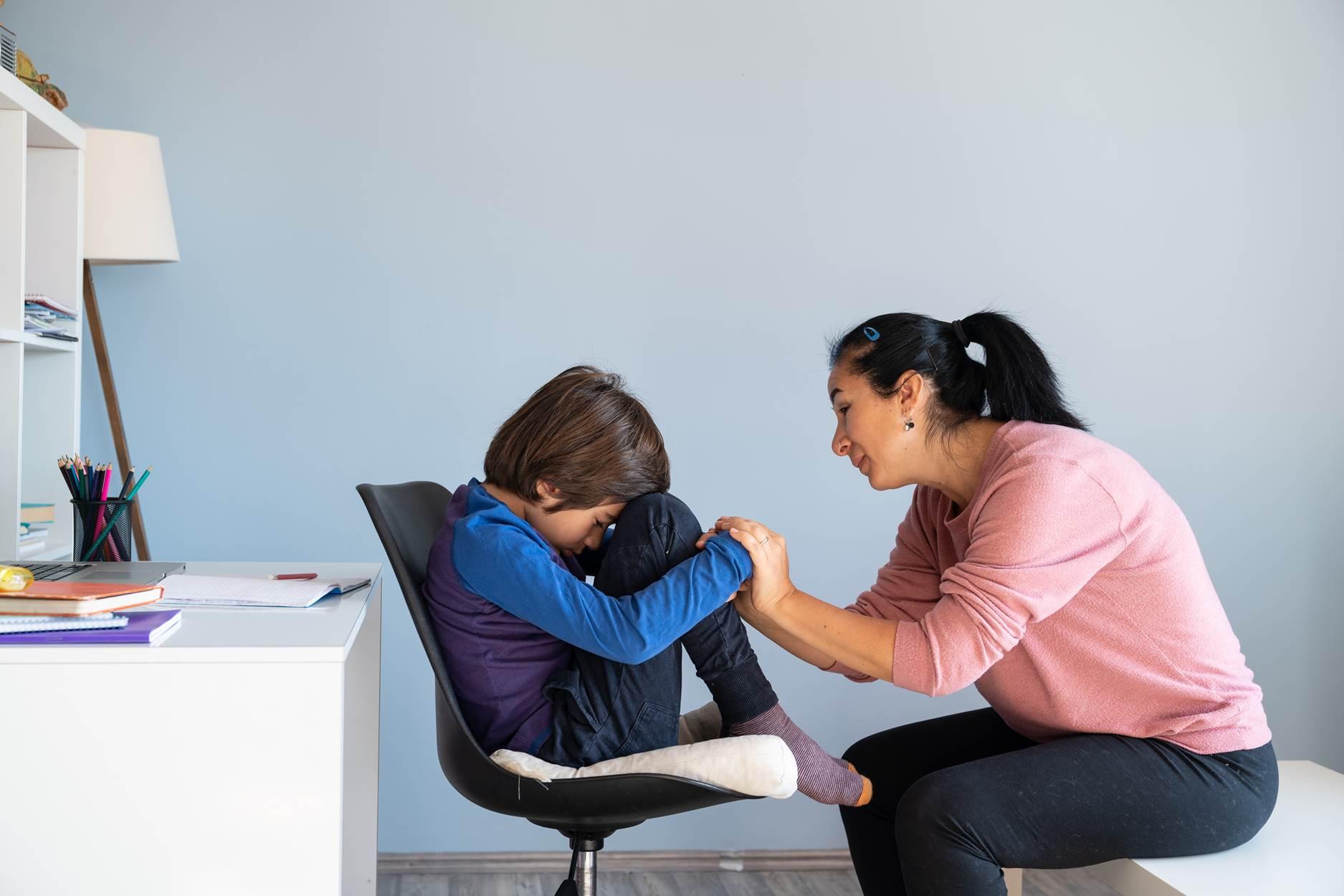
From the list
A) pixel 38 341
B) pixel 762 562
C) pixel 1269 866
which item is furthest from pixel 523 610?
pixel 38 341

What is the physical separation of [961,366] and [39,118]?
1624mm

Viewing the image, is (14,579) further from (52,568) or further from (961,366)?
(961,366)

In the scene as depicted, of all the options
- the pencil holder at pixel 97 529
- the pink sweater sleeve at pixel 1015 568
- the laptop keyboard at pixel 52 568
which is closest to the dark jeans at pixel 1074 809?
the pink sweater sleeve at pixel 1015 568

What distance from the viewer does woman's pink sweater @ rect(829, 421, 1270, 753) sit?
135 centimetres

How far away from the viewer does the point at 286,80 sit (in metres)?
2.36

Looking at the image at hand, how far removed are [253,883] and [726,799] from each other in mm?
566

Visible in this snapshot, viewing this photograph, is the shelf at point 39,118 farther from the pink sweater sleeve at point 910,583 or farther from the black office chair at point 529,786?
the pink sweater sleeve at point 910,583

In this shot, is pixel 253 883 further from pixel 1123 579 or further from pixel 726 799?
pixel 1123 579

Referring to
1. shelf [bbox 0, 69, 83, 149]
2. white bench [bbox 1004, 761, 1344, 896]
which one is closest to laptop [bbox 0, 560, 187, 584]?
shelf [bbox 0, 69, 83, 149]

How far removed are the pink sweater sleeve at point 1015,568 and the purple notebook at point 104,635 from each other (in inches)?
35.5

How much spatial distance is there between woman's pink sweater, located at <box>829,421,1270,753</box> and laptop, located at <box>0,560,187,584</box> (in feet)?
3.51

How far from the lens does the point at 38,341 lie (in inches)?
72.1

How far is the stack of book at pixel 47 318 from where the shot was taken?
184 cm

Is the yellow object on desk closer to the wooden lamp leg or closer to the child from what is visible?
the child
